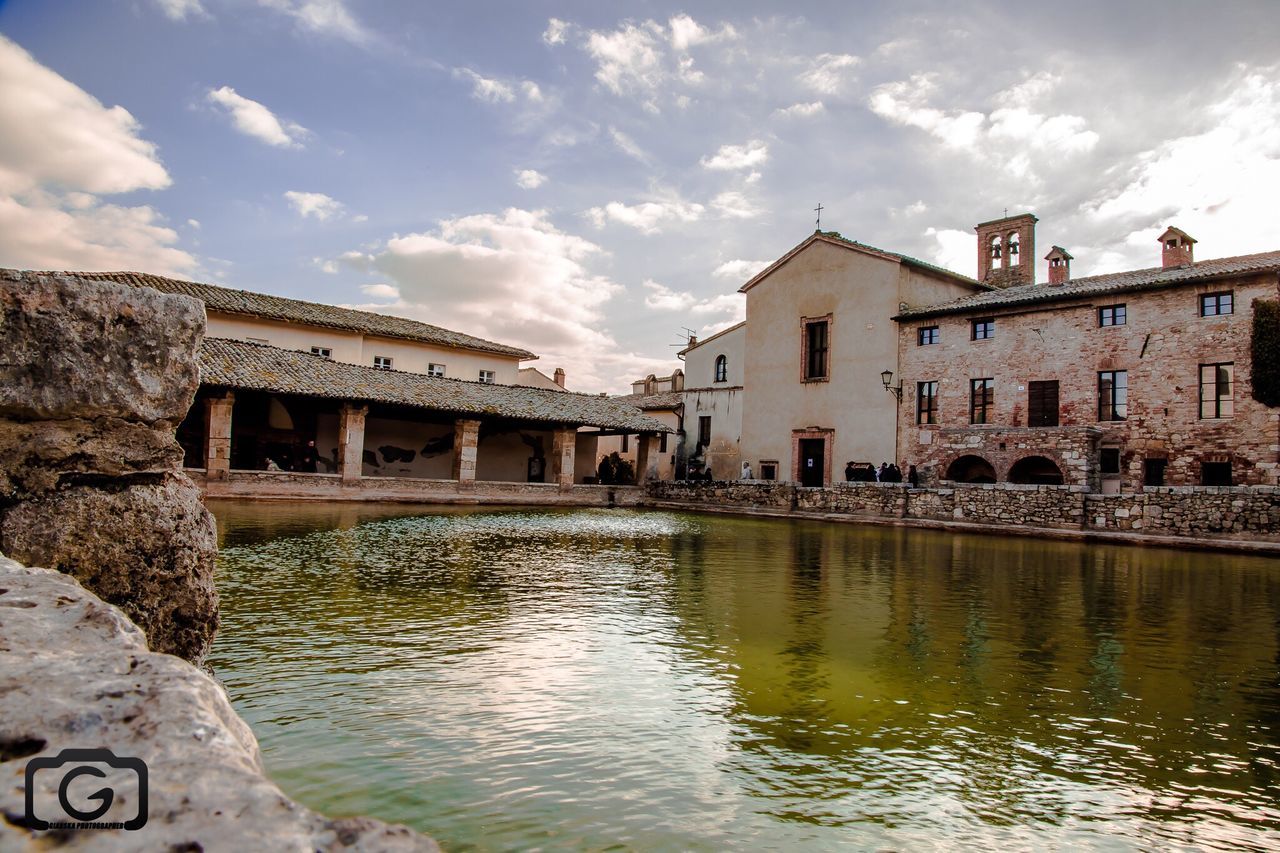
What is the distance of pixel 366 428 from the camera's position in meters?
27.5

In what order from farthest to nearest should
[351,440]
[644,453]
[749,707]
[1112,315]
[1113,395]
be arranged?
[644,453] → [351,440] → [1112,315] → [1113,395] → [749,707]

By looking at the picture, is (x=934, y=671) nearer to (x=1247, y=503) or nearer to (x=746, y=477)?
(x=1247, y=503)

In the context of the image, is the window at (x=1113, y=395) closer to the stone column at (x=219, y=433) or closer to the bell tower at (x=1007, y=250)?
the bell tower at (x=1007, y=250)

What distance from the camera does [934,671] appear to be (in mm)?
5332

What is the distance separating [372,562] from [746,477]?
24.8m

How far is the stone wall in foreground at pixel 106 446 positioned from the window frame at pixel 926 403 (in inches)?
1058

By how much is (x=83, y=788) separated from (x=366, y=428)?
27.7 m

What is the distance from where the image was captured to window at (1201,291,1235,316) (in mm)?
21422

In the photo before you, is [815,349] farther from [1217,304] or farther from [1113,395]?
[1217,304]

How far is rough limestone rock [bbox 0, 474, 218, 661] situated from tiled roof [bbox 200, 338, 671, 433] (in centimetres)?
1880

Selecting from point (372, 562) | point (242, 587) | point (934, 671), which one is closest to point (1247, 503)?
point (934, 671)

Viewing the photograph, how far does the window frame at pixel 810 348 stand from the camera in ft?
101

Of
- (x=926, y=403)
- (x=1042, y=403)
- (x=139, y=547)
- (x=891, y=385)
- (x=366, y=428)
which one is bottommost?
(x=139, y=547)

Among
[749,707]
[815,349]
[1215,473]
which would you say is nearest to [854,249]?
[815,349]
